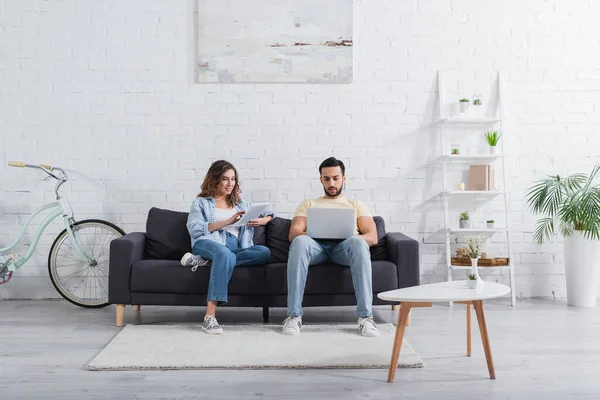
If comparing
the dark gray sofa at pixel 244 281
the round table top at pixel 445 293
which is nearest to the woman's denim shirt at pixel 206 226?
the dark gray sofa at pixel 244 281

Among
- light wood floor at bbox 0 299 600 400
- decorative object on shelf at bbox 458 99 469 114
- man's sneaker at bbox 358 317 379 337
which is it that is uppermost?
decorative object on shelf at bbox 458 99 469 114

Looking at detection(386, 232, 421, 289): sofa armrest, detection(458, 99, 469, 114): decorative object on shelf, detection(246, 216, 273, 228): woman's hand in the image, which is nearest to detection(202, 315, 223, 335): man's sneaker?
detection(246, 216, 273, 228): woman's hand

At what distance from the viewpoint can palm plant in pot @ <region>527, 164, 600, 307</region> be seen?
4453 millimetres

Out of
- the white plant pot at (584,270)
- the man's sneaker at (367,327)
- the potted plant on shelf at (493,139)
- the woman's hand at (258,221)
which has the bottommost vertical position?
the man's sneaker at (367,327)

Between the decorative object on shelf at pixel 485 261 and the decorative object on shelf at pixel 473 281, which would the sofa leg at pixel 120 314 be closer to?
the decorative object on shelf at pixel 473 281

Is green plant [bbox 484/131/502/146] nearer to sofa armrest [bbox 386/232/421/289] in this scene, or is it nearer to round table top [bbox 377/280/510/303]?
sofa armrest [bbox 386/232/421/289]

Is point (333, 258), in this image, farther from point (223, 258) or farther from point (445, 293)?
point (445, 293)

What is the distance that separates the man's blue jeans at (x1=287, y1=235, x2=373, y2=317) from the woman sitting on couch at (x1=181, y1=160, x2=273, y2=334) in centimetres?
34

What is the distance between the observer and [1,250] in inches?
178

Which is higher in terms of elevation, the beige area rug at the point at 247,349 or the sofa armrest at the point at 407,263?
the sofa armrest at the point at 407,263

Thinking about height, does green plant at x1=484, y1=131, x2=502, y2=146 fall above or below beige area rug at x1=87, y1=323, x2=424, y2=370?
above

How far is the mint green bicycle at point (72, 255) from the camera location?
14.9 feet

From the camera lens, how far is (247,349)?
3.21 meters

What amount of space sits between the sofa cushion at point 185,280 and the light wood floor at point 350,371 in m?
0.30
